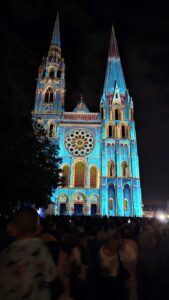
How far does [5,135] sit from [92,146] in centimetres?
3064

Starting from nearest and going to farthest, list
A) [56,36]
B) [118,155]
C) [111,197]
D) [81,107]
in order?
[111,197] < [118,155] < [81,107] < [56,36]

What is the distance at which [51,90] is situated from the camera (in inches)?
1681

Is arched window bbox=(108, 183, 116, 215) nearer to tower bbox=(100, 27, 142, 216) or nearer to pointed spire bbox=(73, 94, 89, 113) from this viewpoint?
tower bbox=(100, 27, 142, 216)

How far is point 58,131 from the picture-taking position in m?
38.4

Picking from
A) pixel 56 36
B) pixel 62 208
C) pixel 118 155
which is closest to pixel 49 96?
pixel 118 155

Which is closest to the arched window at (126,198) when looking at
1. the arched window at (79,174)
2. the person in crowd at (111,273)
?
the arched window at (79,174)

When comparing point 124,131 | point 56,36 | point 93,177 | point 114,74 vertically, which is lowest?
point 93,177

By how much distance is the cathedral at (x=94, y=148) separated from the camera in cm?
3438

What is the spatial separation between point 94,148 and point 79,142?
3132 millimetres

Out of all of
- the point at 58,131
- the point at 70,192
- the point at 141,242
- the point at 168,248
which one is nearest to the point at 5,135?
the point at 141,242

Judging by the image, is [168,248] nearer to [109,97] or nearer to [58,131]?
[58,131]

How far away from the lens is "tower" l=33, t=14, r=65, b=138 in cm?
3875

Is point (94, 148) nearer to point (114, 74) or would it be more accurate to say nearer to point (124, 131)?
point (124, 131)

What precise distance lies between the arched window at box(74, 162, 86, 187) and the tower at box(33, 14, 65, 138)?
713cm
